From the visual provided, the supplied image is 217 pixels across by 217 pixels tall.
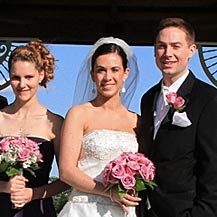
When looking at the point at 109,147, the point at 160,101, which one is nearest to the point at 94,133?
the point at 109,147


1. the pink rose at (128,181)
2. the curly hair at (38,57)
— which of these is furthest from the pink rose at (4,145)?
the pink rose at (128,181)

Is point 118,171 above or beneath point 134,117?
beneath

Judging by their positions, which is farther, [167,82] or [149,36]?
[149,36]

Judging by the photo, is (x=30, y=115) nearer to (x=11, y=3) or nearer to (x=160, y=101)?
(x=160, y=101)

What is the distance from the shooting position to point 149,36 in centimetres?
842

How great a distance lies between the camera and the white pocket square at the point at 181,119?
4.39 metres

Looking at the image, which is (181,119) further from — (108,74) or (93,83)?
(93,83)

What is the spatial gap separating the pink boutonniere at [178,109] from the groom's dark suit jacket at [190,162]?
1.3 inches

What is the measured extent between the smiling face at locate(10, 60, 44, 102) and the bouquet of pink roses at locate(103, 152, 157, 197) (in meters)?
0.78

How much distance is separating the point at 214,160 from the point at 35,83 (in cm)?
127

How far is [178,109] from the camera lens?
174 inches

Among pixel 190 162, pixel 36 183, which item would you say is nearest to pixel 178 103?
pixel 190 162

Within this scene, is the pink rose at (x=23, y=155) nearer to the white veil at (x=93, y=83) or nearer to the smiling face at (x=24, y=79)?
the smiling face at (x=24, y=79)

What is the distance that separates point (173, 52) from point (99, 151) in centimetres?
76
